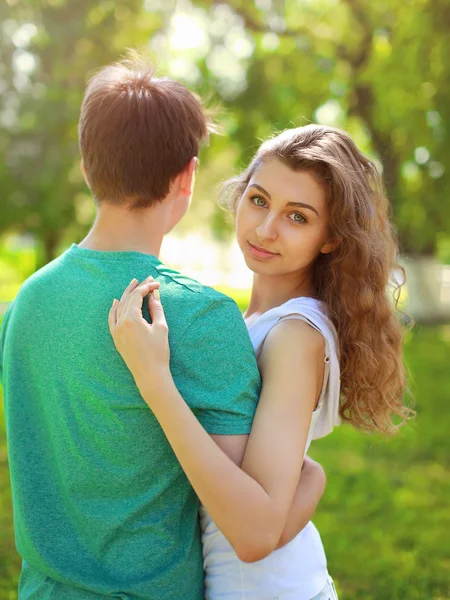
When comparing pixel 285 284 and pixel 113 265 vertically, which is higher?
pixel 113 265

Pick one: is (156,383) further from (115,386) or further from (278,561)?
(278,561)

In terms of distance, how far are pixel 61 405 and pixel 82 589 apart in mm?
432

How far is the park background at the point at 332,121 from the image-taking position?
210 inches

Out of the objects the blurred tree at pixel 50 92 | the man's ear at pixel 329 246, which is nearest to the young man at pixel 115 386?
the man's ear at pixel 329 246

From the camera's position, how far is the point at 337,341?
2.07m

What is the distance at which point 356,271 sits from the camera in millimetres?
2252

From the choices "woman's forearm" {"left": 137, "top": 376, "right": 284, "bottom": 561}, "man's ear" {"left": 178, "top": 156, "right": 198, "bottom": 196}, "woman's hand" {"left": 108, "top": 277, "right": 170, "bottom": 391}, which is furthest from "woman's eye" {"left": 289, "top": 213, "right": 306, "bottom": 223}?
"woman's forearm" {"left": 137, "top": 376, "right": 284, "bottom": 561}

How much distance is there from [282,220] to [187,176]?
0.39 meters

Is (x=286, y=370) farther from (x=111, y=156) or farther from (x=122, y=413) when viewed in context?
(x=111, y=156)

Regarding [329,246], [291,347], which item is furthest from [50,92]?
A: [291,347]

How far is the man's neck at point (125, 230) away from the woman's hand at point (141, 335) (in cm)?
17

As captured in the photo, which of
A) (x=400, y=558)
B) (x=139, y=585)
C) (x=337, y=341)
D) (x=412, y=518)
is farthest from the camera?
(x=412, y=518)

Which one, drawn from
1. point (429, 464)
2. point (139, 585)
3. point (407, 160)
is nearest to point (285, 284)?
point (139, 585)

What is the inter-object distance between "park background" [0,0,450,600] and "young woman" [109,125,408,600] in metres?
2.50
